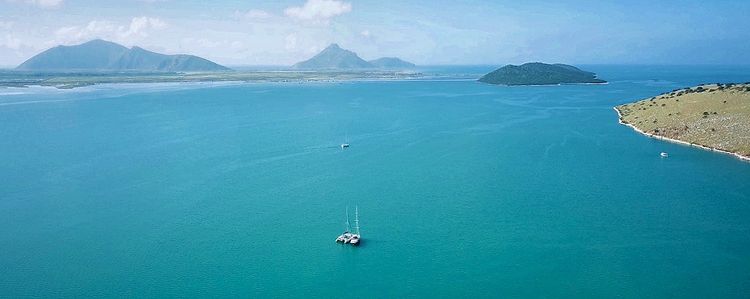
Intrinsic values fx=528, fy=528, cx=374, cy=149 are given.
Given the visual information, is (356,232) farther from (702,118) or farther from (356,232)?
(702,118)

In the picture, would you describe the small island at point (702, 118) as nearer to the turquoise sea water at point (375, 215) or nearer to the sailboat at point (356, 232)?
the turquoise sea water at point (375, 215)

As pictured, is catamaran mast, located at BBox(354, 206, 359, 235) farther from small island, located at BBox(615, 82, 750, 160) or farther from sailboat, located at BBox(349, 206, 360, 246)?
small island, located at BBox(615, 82, 750, 160)

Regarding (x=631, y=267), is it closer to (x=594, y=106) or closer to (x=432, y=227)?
(x=432, y=227)

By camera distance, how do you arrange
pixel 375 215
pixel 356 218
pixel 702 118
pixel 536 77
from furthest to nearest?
pixel 536 77 < pixel 702 118 < pixel 375 215 < pixel 356 218

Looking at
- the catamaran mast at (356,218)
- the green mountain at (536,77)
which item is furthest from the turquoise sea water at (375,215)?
the green mountain at (536,77)

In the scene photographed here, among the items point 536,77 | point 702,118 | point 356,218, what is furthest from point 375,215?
point 536,77

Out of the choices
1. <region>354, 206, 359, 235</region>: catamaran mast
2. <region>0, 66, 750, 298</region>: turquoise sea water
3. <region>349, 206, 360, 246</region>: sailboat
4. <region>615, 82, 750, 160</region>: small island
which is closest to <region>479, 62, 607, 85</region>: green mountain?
<region>615, 82, 750, 160</region>: small island
